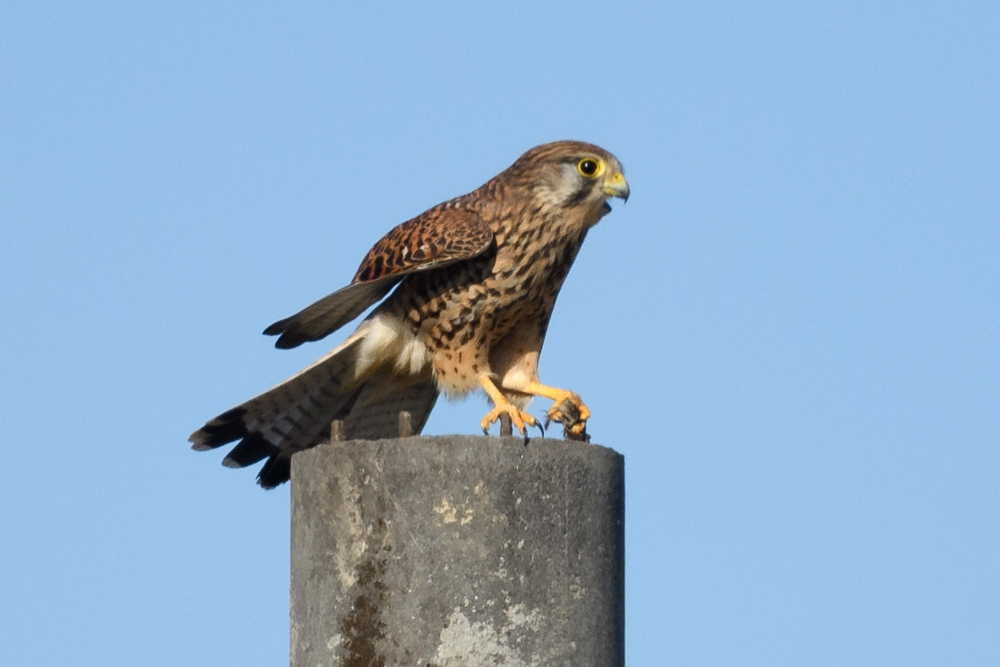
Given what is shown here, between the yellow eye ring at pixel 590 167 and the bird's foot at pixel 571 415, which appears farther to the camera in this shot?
the yellow eye ring at pixel 590 167

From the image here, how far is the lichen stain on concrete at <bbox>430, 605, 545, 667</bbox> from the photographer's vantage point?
3654mm

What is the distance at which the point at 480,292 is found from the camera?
589 cm

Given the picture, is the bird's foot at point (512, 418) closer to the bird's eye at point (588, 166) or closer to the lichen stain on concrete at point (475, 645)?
the bird's eye at point (588, 166)

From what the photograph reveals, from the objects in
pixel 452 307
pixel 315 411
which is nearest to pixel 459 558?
pixel 452 307

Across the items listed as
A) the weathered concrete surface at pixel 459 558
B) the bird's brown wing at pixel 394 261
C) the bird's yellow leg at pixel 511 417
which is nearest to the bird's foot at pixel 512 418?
the bird's yellow leg at pixel 511 417

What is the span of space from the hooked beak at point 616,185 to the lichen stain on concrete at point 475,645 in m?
2.60

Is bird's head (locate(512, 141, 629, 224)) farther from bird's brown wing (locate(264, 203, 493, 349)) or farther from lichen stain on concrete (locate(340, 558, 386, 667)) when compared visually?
lichen stain on concrete (locate(340, 558, 386, 667))

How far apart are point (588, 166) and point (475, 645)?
2.75m

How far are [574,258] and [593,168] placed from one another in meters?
0.37

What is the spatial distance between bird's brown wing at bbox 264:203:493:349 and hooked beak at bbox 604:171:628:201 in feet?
1.63

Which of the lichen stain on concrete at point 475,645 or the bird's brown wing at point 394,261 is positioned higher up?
the bird's brown wing at point 394,261

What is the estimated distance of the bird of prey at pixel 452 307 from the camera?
19.0 feet

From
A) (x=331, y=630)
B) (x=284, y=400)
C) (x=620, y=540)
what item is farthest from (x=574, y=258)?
(x=331, y=630)

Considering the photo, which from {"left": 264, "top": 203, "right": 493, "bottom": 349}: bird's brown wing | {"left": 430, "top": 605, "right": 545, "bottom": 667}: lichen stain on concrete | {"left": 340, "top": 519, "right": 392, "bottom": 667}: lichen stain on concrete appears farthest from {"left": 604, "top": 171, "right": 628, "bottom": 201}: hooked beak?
{"left": 430, "top": 605, "right": 545, "bottom": 667}: lichen stain on concrete
